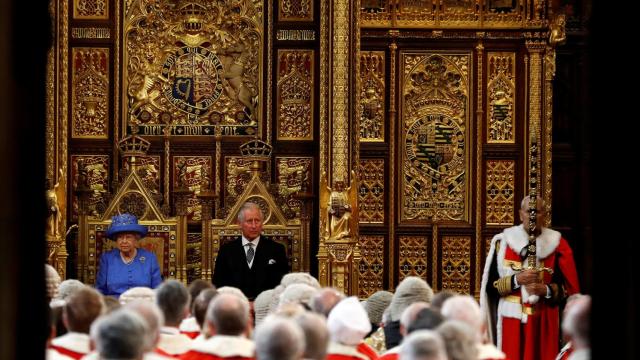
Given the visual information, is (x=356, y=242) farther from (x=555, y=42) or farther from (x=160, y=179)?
(x=555, y=42)

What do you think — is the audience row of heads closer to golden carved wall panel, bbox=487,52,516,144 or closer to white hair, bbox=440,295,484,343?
white hair, bbox=440,295,484,343

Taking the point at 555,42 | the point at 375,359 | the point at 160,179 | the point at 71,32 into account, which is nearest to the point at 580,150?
the point at 555,42

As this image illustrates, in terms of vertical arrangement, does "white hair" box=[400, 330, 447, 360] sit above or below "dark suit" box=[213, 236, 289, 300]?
above

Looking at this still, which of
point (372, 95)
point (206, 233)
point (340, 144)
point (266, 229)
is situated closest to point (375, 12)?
point (372, 95)

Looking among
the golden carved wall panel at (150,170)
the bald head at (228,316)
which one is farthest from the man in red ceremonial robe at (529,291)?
the bald head at (228,316)

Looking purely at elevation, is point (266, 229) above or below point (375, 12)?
below

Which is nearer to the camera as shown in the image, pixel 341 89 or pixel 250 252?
pixel 250 252

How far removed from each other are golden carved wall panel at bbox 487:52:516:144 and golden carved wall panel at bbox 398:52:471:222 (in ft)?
0.95

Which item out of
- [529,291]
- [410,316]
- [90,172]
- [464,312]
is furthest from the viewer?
[90,172]

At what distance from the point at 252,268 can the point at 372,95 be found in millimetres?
4123

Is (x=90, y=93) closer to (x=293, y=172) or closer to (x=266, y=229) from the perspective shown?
(x=293, y=172)

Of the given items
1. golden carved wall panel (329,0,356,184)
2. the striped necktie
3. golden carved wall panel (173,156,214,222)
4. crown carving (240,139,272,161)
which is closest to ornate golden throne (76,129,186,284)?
golden carved wall panel (173,156,214,222)

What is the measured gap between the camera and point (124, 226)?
1434 centimetres

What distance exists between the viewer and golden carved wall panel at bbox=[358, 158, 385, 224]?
17.5m
